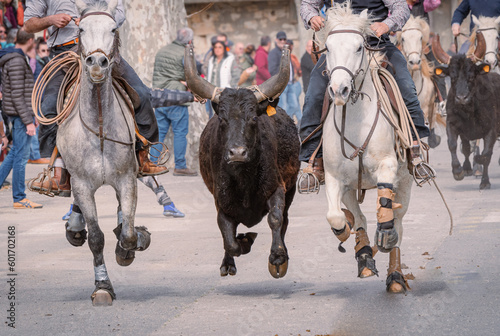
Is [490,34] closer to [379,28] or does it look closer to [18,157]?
[18,157]

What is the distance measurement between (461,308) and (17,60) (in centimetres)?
809

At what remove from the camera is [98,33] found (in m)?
7.32

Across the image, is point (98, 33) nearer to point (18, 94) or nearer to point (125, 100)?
point (125, 100)

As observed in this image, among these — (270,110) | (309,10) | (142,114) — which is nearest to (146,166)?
(142,114)

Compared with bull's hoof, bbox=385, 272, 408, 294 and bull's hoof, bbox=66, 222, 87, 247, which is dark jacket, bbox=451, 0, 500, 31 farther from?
bull's hoof, bbox=66, 222, 87, 247

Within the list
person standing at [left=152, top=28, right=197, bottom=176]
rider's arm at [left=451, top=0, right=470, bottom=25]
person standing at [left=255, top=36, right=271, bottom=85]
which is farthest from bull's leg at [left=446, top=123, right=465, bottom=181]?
person standing at [left=255, top=36, right=271, bottom=85]

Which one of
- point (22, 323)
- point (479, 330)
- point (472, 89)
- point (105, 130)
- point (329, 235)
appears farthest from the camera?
point (472, 89)

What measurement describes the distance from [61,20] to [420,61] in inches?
350

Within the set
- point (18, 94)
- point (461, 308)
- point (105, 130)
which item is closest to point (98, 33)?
point (105, 130)

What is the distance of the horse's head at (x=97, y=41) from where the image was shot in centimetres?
721

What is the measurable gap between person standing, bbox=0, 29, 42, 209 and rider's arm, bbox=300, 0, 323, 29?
580cm

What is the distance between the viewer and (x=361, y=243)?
7.81 meters

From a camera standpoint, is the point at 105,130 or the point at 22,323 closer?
the point at 22,323

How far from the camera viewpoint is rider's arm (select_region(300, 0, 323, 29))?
8.21 metres
